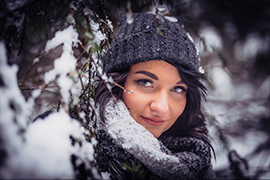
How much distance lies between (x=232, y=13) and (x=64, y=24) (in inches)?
64.6

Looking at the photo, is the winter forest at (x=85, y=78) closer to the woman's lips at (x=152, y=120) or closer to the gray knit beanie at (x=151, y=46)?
the gray knit beanie at (x=151, y=46)

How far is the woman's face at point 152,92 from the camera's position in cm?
113

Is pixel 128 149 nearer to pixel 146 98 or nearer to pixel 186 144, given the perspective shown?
pixel 146 98

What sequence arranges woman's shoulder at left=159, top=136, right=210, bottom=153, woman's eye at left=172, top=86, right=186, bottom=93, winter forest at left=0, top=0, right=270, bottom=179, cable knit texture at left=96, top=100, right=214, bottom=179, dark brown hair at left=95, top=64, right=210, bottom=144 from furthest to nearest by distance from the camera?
1. woman's shoulder at left=159, top=136, right=210, bottom=153
2. woman's eye at left=172, top=86, right=186, bottom=93
3. dark brown hair at left=95, top=64, right=210, bottom=144
4. cable knit texture at left=96, top=100, right=214, bottom=179
5. winter forest at left=0, top=0, right=270, bottom=179

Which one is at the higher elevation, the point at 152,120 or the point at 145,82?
the point at 145,82

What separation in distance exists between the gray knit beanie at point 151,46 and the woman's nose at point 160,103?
0.91ft

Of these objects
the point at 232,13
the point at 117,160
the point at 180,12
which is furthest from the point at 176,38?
the point at 117,160

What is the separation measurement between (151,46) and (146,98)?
393 millimetres

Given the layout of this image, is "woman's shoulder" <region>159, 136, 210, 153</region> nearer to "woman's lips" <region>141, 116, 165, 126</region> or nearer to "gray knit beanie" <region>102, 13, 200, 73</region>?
"woman's lips" <region>141, 116, 165, 126</region>

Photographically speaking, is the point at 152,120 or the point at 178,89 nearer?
the point at 152,120

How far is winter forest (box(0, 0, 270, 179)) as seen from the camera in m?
0.54

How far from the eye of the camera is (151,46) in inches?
42.6

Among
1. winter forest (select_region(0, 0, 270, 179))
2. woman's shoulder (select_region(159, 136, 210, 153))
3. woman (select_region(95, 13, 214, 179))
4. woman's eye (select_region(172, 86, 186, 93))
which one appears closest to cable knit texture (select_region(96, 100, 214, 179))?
woman (select_region(95, 13, 214, 179))

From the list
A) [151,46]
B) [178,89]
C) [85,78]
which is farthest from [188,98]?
[85,78]
